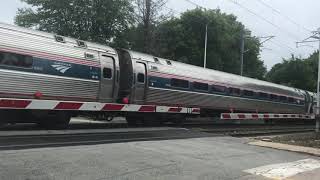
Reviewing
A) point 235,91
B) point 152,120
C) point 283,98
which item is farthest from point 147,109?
point 283,98

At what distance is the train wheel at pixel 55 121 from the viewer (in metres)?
18.2

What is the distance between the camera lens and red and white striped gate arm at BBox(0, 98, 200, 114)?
16281 millimetres

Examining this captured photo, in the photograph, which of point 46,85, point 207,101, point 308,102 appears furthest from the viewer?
point 308,102

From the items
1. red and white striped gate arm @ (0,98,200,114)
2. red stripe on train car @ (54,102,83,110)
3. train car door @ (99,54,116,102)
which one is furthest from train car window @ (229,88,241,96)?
red stripe on train car @ (54,102,83,110)

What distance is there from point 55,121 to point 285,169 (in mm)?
8914

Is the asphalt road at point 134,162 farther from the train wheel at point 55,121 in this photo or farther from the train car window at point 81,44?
the train car window at point 81,44

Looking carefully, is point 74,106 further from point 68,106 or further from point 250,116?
point 250,116

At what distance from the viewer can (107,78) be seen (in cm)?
2020

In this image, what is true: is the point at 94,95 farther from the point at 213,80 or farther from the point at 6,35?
the point at 213,80

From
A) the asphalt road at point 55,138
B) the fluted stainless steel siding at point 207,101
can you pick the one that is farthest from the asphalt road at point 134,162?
the fluted stainless steel siding at point 207,101

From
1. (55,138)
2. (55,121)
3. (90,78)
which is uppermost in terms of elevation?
(90,78)

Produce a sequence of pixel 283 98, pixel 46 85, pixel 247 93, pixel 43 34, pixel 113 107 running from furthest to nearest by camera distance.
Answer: pixel 283 98
pixel 247 93
pixel 113 107
pixel 43 34
pixel 46 85

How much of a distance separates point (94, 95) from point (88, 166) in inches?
370

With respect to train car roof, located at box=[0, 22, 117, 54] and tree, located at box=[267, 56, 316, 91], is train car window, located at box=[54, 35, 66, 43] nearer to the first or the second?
train car roof, located at box=[0, 22, 117, 54]
